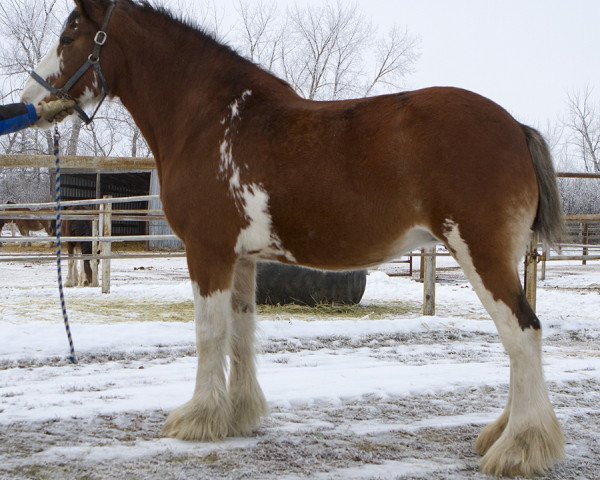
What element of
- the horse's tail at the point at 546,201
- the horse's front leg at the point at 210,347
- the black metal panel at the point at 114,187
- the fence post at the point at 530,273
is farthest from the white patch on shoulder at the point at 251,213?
the black metal panel at the point at 114,187

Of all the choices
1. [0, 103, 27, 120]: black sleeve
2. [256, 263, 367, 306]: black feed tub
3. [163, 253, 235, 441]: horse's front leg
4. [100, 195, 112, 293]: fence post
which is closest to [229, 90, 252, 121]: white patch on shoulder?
[163, 253, 235, 441]: horse's front leg

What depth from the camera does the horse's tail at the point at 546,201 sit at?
296 cm

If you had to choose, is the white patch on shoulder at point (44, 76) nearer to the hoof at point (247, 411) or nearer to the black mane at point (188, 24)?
the black mane at point (188, 24)

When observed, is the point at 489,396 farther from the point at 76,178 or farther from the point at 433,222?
the point at 76,178

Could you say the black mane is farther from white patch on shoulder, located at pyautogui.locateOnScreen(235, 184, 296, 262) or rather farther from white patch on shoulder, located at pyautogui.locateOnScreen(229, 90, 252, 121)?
white patch on shoulder, located at pyautogui.locateOnScreen(235, 184, 296, 262)

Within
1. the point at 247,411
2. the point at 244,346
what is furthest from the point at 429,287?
the point at 247,411

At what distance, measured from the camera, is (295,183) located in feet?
9.92

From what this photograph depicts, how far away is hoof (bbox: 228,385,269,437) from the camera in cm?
330

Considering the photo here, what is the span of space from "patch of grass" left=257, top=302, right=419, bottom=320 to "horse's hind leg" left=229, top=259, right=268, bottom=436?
4.08m

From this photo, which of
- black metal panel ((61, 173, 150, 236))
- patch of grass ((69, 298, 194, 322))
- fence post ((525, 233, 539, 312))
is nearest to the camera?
fence post ((525, 233, 539, 312))

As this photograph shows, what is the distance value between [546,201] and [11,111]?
9.34 feet

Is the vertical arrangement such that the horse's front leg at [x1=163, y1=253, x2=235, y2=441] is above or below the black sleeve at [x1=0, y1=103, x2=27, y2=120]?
below

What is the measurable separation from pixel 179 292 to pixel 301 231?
7001 millimetres

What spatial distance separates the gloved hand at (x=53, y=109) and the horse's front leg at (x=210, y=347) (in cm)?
114
